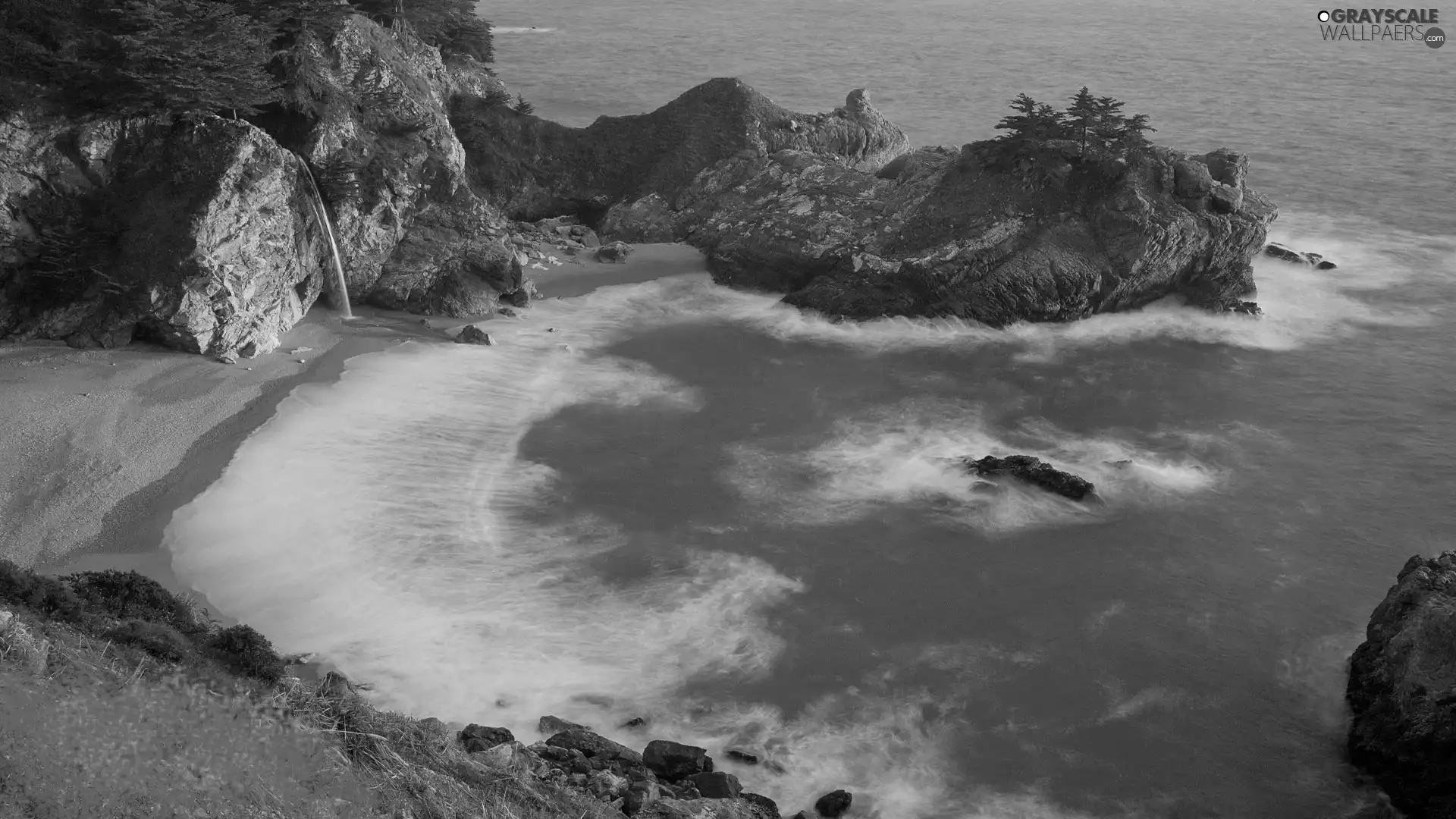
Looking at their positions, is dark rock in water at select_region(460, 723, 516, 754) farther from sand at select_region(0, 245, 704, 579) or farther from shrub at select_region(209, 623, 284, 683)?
sand at select_region(0, 245, 704, 579)

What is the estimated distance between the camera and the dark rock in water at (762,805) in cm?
1916

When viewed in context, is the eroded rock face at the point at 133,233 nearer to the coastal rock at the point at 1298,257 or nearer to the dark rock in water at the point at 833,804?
the dark rock in water at the point at 833,804

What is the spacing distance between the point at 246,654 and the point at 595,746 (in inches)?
229

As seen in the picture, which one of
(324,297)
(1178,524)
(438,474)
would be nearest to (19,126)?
(324,297)

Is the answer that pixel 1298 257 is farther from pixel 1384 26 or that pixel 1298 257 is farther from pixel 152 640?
pixel 1384 26

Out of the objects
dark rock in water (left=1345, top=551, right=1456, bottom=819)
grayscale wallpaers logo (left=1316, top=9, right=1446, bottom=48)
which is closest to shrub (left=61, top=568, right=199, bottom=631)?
dark rock in water (left=1345, top=551, right=1456, bottom=819)

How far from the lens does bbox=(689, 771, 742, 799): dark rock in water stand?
1944 cm

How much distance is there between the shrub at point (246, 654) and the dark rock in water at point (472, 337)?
18.6 meters

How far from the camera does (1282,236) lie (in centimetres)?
4844

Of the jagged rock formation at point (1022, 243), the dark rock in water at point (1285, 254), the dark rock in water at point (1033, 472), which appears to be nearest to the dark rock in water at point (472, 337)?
the jagged rock formation at point (1022, 243)

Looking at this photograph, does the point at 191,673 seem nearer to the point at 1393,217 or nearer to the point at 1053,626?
the point at 1053,626

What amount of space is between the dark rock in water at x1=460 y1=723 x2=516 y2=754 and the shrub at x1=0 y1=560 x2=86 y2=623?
244 inches

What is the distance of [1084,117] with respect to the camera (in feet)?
130

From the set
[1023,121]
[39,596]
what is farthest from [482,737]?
[1023,121]
